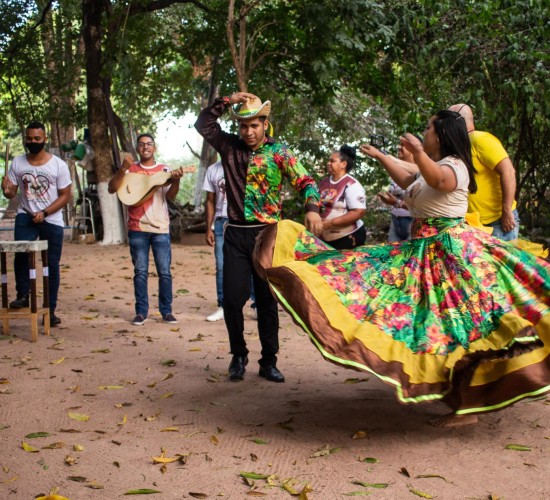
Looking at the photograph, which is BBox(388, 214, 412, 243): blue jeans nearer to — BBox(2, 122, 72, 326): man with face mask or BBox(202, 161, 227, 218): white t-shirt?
BBox(202, 161, 227, 218): white t-shirt

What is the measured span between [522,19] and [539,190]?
2.92 metres

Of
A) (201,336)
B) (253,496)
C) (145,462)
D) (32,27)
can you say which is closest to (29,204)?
(201,336)

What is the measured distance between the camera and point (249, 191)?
6.38 metres

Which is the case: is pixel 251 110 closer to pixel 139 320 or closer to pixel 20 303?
pixel 139 320

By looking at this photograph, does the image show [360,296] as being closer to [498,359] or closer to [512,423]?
[498,359]

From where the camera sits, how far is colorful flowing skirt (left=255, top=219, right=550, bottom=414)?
181 inches

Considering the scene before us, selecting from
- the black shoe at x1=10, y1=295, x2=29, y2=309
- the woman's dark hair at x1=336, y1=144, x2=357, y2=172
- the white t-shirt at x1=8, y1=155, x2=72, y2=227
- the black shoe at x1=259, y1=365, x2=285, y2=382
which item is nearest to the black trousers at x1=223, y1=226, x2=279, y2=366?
the black shoe at x1=259, y1=365, x2=285, y2=382

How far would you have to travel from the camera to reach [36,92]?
22.2 metres

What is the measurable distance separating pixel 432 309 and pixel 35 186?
17.9 ft

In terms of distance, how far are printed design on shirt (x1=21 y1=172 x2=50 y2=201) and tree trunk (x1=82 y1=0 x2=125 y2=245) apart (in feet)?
32.9

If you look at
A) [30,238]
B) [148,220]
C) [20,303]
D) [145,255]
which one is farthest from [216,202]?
[20,303]

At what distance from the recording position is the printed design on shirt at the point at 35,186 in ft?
29.1

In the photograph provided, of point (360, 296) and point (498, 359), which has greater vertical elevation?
point (360, 296)

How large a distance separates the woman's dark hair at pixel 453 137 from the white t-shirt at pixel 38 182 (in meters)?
4.95
